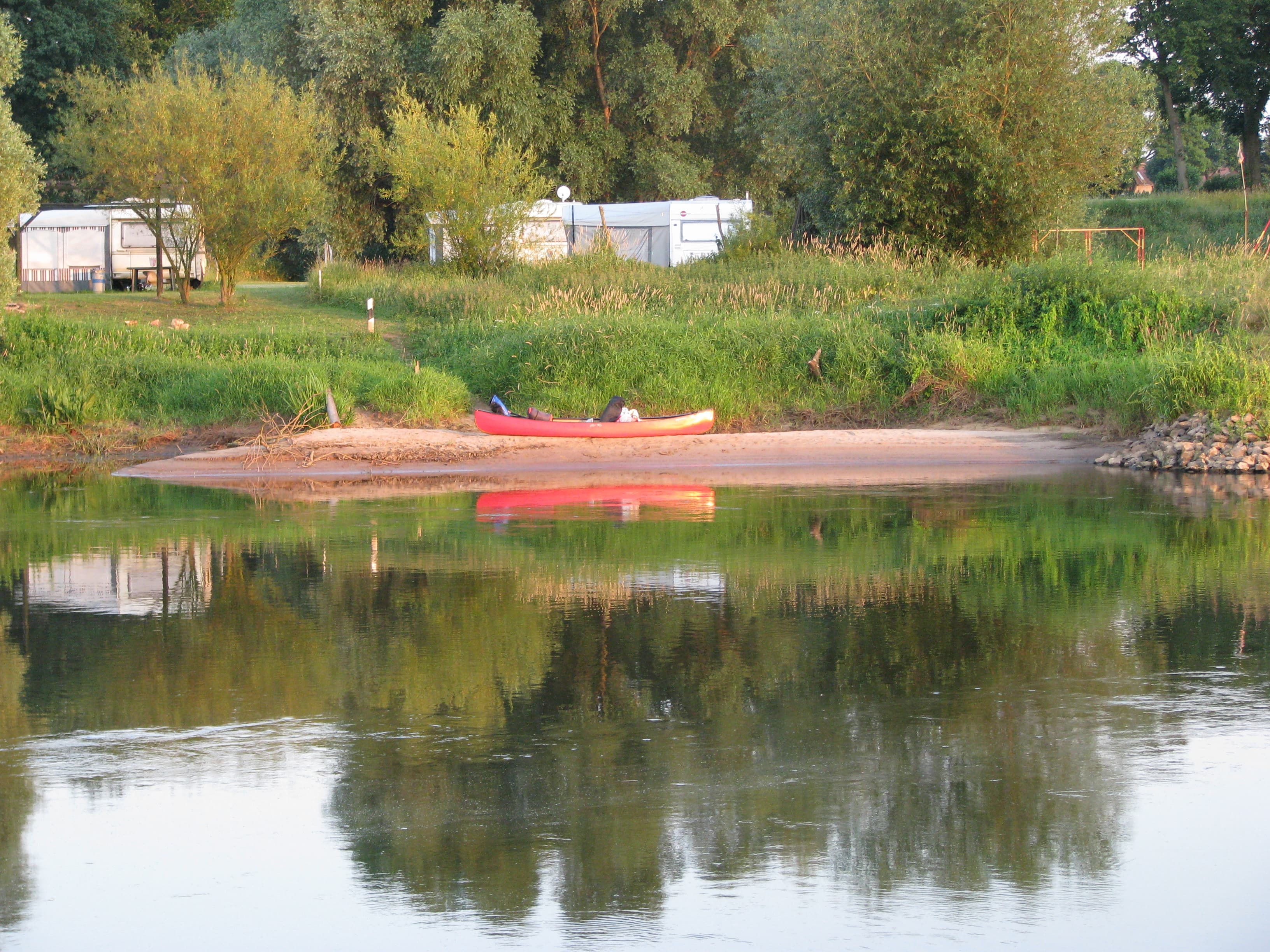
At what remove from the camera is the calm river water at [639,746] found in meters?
6.06

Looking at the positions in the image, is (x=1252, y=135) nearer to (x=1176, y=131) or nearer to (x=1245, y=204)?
(x=1176, y=131)

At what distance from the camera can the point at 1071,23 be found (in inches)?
1326

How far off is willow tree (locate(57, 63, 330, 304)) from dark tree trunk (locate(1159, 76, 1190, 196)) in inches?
1545

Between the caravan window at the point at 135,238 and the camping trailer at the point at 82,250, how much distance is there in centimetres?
1

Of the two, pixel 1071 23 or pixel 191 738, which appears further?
pixel 1071 23

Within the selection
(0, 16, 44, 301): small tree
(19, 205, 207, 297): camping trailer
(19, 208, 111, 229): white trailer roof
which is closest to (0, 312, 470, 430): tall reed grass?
(0, 16, 44, 301): small tree

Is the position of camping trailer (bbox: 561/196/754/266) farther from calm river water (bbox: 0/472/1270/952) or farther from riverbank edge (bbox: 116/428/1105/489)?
calm river water (bbox: 0/472/1270/952)

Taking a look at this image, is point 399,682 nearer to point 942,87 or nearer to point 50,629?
point 50,629

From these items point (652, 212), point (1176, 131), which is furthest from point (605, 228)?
point (1176, 131)

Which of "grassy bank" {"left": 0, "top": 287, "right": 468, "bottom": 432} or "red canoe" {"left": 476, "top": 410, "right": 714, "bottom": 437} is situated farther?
"grassy bank" {"left": 0, "top": 287, "right": 468, "bottom": 432}

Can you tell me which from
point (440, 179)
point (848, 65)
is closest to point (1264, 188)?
point (848, 65)

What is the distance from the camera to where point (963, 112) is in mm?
32281

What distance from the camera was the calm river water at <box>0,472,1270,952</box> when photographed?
606 cm

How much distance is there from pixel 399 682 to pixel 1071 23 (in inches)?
1166
